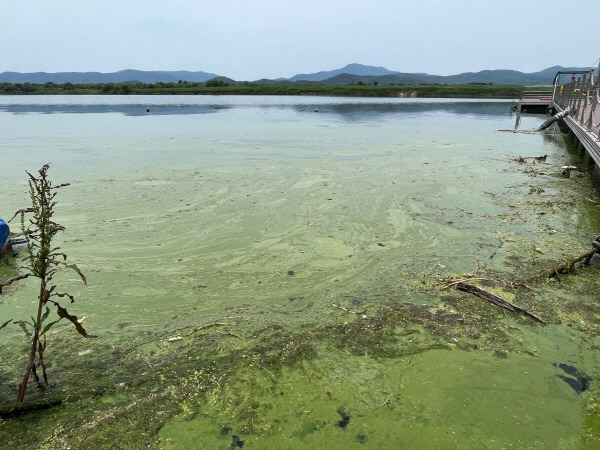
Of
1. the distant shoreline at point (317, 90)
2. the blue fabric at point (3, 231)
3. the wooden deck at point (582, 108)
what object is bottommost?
the blue fabric at point (3, 231)

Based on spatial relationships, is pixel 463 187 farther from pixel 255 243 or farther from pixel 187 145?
pixel 187 145

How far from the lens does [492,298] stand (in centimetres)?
264

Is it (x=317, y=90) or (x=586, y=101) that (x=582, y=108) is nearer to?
(x=586, y=101)

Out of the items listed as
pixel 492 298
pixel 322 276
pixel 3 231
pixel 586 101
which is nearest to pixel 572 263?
pixel 492 298

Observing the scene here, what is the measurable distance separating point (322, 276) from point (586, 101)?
8877mm

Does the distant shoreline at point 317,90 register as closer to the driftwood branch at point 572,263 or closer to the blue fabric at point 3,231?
the driftwood branch at point 572,263

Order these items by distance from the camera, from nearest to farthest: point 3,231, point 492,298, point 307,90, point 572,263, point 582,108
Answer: point 492,298
point 572,263
point 3,231
point 582,108
point 307,90

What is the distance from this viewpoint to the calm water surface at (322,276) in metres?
1.71

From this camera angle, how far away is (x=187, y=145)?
9617 millimetres

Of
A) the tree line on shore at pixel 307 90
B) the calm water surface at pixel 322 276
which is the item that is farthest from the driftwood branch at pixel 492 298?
A: the tree line on shore at pixel 307 90

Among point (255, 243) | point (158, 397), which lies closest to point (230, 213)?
point (255, 243)

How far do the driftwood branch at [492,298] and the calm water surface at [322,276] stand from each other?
4.4 inches

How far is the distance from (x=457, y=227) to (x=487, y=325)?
5.96ft

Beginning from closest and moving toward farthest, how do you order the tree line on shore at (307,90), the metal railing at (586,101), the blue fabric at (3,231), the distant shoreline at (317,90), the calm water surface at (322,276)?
the calm water surface at (322,276) → the blue fabric at (3,231) → the metal railing at (586,101) → the distant shoreline at (317,90) → the tree line on shore at (307,90)
